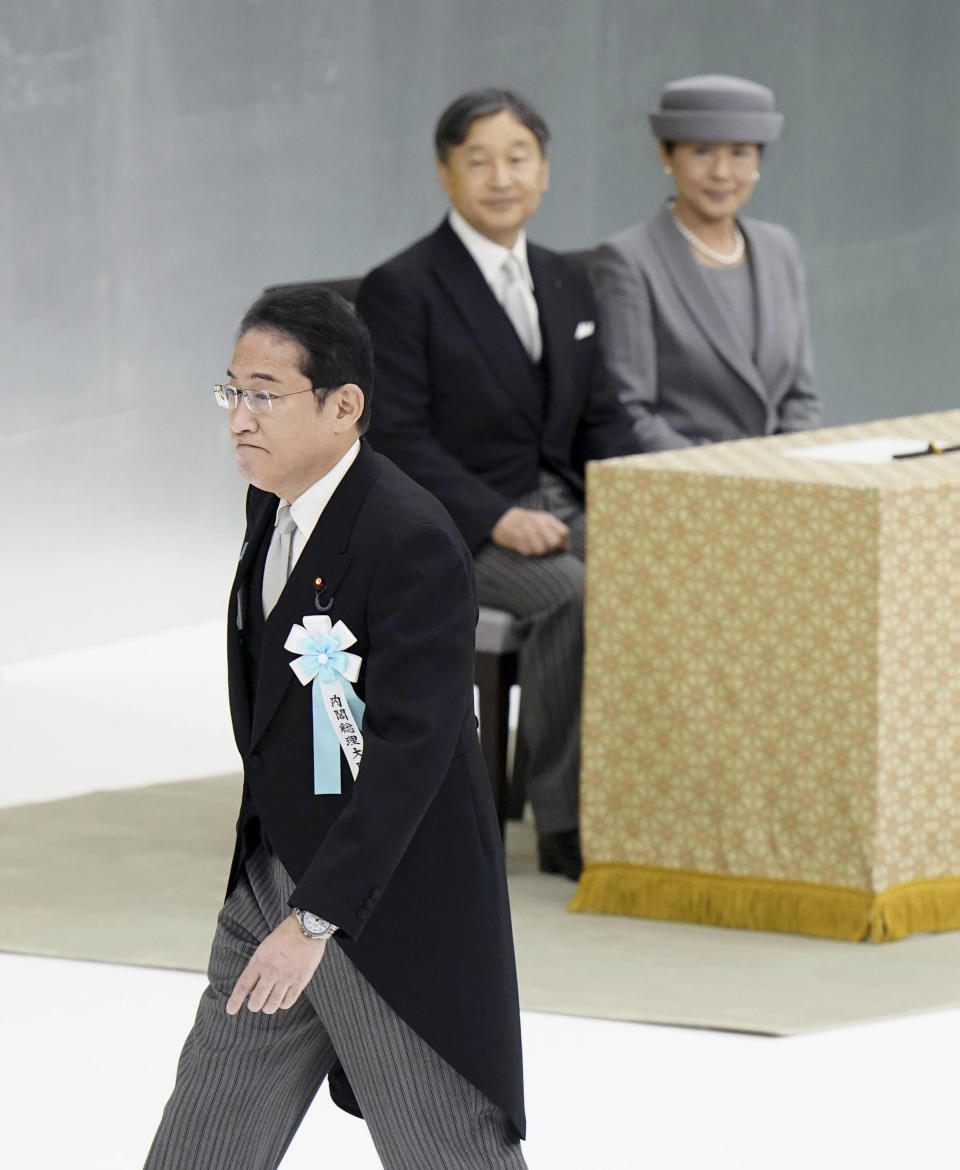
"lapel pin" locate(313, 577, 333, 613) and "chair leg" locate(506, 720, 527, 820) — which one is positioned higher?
"lapel pin" locate(313, 577, 333, 613)

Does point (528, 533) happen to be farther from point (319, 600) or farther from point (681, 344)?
point (319, 600)

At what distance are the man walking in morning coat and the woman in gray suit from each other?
276cm

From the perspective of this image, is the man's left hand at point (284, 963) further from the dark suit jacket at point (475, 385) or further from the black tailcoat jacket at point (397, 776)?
the dark suit jacket at point (475, 385)

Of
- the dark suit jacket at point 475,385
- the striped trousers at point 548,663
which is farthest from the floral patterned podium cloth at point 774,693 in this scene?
the dark suit jacket at point 475,385

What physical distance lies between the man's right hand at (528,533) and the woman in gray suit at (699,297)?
350mm

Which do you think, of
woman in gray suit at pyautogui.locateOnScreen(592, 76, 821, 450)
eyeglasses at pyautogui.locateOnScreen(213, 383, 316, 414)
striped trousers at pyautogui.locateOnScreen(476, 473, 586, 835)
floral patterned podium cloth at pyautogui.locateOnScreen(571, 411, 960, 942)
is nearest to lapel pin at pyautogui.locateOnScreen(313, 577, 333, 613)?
eyeglasses at pyautogui.locateOnScreen(213, 383, 316, 414)

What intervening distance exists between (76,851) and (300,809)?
2.68 meters

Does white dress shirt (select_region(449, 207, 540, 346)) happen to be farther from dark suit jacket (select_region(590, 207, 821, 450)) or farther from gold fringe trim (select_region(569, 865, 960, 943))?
gold fringe trim (select_region(569, 865, 960, 943))

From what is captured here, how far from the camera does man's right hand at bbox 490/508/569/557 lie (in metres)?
4.77

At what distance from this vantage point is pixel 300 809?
90.9 inches

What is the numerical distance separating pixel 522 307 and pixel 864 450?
76cm

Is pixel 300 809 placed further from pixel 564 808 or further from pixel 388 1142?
pixel 564 808

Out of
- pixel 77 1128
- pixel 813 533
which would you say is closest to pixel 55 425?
pixel 813 533

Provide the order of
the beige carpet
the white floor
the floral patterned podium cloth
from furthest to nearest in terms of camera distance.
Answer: the floral patterned podium cloth, the beige carpet, the white floor
